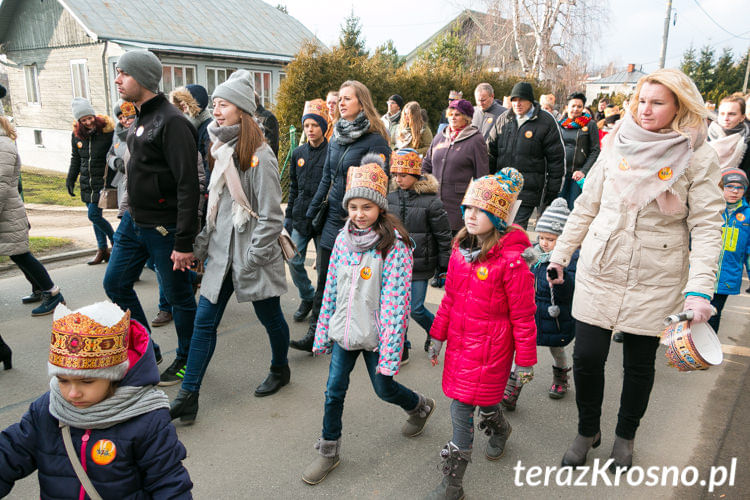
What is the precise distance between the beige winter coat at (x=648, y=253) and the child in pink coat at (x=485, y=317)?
43 centimetres

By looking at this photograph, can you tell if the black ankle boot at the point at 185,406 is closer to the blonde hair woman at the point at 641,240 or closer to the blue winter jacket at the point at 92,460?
the blue winter jacket at the point at 92,460

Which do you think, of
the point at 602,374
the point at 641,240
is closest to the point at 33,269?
the point at 602,374

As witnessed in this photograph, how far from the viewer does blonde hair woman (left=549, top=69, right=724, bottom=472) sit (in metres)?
2.70

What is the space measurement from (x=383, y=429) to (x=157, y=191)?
2.22 m

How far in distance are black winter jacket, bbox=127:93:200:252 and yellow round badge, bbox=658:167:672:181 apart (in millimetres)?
2806

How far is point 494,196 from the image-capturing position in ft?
9.32

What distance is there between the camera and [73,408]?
6.09 ft

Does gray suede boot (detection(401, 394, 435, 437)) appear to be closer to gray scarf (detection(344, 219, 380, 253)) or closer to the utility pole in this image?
gray scarf (detection(344, 219, 380, 253))

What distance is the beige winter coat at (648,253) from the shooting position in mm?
2693

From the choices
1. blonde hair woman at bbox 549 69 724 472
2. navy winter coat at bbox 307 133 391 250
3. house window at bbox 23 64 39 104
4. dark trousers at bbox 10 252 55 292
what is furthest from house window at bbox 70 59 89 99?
blonde hair woman at bbox 549 69 724 472

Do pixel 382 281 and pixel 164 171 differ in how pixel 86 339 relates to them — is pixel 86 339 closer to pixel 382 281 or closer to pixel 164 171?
pixel 382 281

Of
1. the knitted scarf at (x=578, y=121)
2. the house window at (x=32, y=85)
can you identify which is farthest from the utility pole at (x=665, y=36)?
the house window at (x=32, y=85)

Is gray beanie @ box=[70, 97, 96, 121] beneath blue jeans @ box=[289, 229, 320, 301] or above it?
above

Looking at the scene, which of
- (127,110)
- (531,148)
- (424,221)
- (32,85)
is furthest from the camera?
(32,85)
